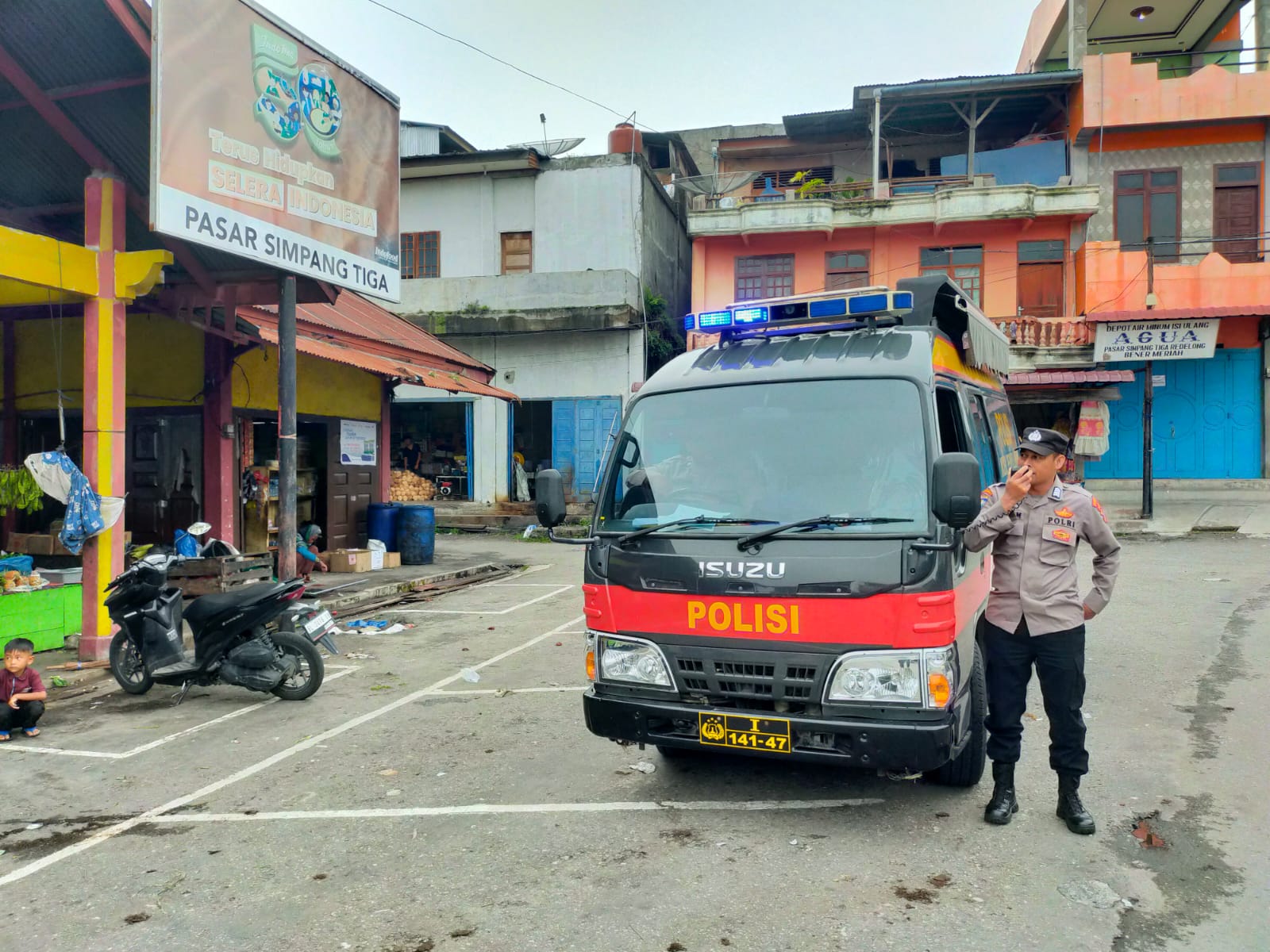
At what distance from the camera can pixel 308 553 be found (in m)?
12.9

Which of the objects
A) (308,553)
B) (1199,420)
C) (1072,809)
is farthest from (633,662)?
(1199,420)

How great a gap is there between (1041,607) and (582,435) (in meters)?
19.1

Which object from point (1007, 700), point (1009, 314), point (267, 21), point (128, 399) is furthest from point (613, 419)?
point (1007, 700)

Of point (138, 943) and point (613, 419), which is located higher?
point (613, 419)

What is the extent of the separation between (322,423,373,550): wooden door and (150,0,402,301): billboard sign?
4.86 metres

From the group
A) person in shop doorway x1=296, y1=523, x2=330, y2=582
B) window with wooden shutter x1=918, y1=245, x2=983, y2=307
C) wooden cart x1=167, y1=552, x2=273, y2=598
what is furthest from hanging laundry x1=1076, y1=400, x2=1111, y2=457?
wooden cart x1=167, y1=552, x2=273, y2=598

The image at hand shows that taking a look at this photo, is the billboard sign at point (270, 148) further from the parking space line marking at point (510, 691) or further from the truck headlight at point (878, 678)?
the truck headlight at point (878, 678)

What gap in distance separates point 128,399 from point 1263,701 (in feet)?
41.9

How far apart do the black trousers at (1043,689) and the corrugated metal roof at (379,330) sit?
993 centimetres

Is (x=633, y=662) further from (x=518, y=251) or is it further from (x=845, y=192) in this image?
(x=845, y=192)

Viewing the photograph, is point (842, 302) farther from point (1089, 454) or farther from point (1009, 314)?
point (1009, 314)

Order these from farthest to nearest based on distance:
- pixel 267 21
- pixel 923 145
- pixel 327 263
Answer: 1. pixel 923 145
2. pixel 327 263
3. pixel 267 21

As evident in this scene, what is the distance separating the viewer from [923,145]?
26.8 metres

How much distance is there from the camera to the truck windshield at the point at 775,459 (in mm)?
4262
